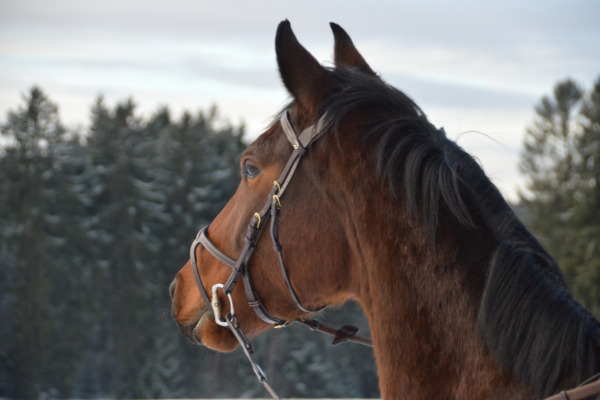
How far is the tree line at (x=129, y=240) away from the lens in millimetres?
36000

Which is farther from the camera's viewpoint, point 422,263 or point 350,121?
point 350,121

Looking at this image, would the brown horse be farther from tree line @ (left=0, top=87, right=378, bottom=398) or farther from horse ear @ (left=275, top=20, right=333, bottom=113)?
tree line @ (left=0, top=87, right=378, bottom=398)

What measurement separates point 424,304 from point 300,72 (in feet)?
3.01

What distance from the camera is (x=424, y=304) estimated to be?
6.50 feet

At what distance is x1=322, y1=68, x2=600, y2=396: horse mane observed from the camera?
173 centimetres

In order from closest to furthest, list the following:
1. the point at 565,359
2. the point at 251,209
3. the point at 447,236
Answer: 1. the point at 565,359
2. the point at 447,236
3. the point at 251,209

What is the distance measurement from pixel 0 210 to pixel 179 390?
53.8 feet

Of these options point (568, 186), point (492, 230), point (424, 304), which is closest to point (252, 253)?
point (424, 304)

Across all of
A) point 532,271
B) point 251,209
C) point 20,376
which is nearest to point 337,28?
point 251,209

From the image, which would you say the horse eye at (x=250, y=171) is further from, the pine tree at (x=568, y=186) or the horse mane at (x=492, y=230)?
the pine tree at (x=568, y=186)

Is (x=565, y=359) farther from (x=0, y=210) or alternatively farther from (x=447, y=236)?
(x=0, y=210)

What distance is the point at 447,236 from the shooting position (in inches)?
77.6

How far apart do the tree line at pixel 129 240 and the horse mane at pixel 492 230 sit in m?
31.3

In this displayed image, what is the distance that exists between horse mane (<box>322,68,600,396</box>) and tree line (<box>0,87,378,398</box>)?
33.9 m
